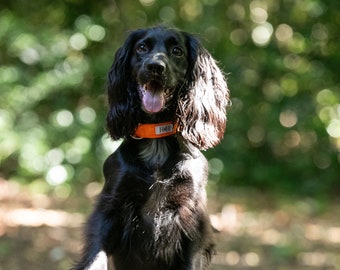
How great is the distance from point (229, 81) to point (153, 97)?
4.11 meters

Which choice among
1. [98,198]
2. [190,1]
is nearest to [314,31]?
[190,1]

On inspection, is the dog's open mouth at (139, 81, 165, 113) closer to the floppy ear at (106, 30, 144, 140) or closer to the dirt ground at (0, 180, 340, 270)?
the floppy ear at (106, 30, 144, 140)

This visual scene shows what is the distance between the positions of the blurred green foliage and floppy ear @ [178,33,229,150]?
318 centimetres

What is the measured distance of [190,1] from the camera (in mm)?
7633

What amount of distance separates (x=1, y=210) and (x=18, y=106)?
1.18 metres

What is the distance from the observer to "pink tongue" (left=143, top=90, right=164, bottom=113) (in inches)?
131

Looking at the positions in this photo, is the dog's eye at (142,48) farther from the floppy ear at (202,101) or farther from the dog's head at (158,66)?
the floppy ear at (202,101)

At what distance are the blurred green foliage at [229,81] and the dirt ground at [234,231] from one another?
0.28 metres

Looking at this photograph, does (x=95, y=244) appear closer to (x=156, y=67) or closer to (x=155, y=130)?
(x=155, y=130)

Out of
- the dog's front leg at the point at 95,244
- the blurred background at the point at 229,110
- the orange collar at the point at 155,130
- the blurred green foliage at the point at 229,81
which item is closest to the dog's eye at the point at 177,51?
the orange collar at the point at 155,130

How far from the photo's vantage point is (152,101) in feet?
11.0

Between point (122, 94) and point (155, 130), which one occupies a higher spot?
point (122, 94)

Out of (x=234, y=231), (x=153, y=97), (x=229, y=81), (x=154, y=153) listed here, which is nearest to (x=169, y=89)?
(x=153, y=97)

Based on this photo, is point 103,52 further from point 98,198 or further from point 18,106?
point 98,198
